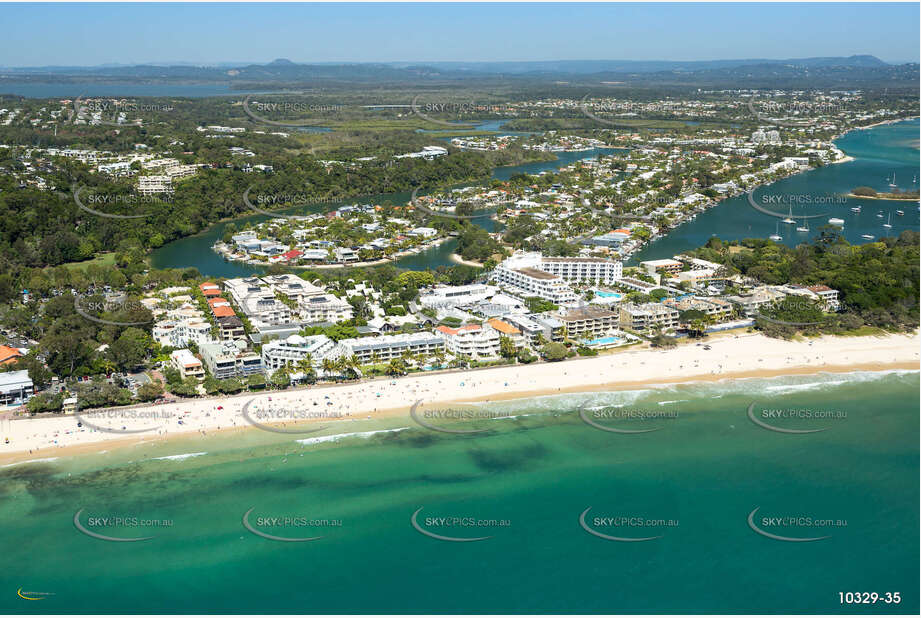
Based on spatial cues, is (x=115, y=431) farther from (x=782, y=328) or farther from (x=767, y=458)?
(x=782, y=328)

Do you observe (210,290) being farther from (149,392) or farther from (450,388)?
(450,388)
